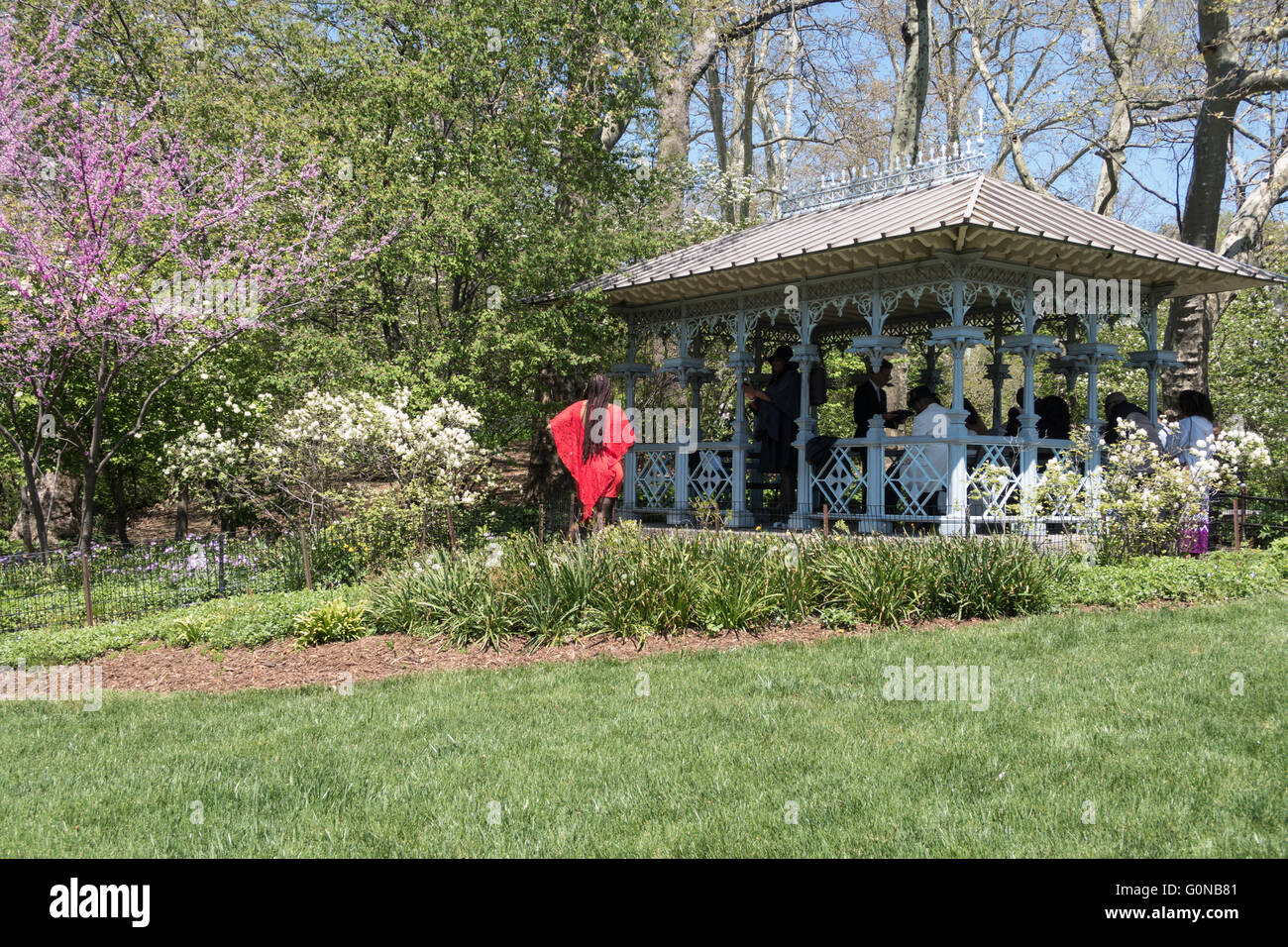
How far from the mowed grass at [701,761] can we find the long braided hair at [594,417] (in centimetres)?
395

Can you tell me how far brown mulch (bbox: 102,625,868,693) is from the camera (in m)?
7.48

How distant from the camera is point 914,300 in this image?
12.1 m

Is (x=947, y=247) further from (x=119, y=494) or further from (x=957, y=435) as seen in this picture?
(x=119, y=494)

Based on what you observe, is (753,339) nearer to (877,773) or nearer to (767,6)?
A: (767,6)

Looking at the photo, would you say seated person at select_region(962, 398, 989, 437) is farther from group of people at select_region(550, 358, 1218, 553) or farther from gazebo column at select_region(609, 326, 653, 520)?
Answer: gazebo column at select_region(609, 326, 653, 520)

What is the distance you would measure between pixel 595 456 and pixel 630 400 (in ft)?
15.5

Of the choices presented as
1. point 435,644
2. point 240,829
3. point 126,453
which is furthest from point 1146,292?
point 126,453

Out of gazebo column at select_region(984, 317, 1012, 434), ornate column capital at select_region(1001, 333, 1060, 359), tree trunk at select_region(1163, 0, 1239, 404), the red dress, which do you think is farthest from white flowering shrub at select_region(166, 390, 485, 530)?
tree trunk at select_region(1163, 0, 1239, 404)

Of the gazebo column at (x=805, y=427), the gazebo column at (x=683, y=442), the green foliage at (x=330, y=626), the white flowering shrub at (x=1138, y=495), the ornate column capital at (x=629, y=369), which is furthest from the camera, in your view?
the ornate column capital at (x=629, y=369)

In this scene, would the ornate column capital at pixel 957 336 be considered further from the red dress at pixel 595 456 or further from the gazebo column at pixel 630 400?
the gazebo column at pixel 630 400

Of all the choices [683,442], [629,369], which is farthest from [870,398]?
[629,369]

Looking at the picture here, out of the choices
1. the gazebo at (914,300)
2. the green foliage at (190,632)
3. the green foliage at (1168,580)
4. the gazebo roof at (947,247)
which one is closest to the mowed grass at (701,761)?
the green foliage at (1168,580)

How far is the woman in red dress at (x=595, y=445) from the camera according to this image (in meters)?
10.6

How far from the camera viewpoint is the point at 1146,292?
13.1 m
